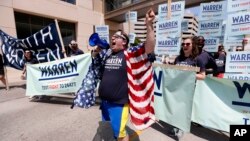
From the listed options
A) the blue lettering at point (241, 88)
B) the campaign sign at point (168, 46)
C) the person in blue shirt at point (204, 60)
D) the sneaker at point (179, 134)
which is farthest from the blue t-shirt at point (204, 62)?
the campaign sign at point (168, 46)

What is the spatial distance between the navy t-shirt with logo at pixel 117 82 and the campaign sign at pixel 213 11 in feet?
12.9

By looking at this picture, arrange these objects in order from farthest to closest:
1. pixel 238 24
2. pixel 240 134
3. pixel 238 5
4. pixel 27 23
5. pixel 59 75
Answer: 1. pixel 27 23
2. pixel 59 75
3. pixel 238 5
4. pixel 238 24
5. pixel 240 134

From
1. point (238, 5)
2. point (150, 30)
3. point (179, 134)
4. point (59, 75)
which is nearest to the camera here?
point (150, 30)

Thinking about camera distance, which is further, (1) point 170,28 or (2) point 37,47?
(2) point 37,47

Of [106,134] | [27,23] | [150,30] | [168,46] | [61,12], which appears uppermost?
[61,12]

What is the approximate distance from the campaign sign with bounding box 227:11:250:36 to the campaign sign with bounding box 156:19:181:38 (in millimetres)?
1206

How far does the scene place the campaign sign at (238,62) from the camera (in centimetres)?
388

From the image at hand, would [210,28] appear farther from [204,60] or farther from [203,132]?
[203,132]

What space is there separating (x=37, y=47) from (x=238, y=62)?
5.59 meters

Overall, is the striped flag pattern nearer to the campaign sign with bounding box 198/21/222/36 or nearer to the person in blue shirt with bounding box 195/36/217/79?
the person in blue shirt with bounding box 195/36/217/79

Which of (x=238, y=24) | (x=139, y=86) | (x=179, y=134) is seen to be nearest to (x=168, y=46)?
(x=238, y=24)

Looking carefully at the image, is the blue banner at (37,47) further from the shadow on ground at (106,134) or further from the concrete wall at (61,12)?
the concrete wall at (61,12)

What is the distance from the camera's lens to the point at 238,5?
4461 mm

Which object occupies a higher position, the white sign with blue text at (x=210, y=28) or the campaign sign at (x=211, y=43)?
the white sign with blue text at (x=210, y=28)
